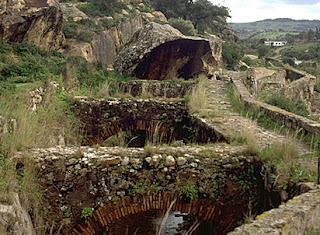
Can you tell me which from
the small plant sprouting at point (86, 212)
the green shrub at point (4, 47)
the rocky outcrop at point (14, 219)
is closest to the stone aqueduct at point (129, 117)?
the green shrub at point (4, 47)

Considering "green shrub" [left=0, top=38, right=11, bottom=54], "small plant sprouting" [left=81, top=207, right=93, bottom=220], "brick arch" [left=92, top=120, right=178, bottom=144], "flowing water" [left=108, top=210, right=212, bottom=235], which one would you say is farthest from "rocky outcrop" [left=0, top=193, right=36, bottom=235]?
"green shrub" [left=0, top=38, right=11, bottom=54]

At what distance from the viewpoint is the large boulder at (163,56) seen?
43.1 ft

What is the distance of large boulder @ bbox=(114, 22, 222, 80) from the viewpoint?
1315 centimetres

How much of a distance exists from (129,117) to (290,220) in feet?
21.9

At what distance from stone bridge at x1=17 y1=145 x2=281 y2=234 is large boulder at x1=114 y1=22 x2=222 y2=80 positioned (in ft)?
26.4

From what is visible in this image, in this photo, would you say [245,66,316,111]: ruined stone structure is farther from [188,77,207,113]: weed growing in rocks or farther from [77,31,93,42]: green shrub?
[77,31,93,42]: green shrub

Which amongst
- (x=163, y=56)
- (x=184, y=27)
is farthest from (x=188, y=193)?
(x=184, y=27)

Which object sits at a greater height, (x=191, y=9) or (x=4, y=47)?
(x=191, y=9)

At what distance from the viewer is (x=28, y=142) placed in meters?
5.69

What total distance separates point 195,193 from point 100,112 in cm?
472

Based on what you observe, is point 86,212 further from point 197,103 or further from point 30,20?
point 30,20

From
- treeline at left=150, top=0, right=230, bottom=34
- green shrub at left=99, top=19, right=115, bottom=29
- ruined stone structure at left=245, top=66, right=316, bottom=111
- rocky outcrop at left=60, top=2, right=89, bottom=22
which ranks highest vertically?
treeline at left=150, top=0, right=230, bottom=34

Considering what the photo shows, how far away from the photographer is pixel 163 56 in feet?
44.0

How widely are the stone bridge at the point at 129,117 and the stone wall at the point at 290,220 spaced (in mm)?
5539
